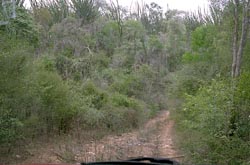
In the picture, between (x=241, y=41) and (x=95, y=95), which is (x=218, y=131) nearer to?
(x=241, y=41)

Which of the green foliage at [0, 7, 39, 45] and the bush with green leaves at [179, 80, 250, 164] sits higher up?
the green foliage at [0, 7, 39, 45]

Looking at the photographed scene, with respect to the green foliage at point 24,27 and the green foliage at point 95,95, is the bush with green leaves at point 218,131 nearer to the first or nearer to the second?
the green foliage at point 95,95

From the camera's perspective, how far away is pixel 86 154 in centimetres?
1266

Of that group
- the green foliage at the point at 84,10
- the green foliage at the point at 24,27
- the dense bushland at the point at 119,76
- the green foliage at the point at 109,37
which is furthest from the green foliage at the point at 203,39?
the green foliage at the point at 84,10

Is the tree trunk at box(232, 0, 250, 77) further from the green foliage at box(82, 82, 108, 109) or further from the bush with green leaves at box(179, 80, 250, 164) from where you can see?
the green foliage at box(82, 82, 108, 109)

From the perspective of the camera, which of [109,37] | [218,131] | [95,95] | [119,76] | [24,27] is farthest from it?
[109,37]

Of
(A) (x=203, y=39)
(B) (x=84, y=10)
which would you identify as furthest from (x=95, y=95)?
(B) (x=84, y=10)

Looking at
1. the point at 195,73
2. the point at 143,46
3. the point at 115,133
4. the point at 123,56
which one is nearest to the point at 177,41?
the point at 143,46

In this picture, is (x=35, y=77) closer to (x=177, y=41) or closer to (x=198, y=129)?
(x=198, y=129)

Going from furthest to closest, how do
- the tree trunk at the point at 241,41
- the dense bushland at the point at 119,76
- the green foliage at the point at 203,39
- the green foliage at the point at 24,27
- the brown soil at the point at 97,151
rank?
the green foliage at the point at 203,39, the green foliage at the point at 24,27, the tree trunk at the point at 241,41, the brown soil at the point at 97,151, the dense bushland at the point at 119,76

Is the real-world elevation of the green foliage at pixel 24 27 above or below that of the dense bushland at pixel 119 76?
above

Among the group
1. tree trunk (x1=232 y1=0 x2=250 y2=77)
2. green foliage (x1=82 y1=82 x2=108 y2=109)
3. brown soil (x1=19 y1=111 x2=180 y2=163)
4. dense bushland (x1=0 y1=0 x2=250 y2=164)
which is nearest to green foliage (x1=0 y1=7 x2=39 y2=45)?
dense bushland (x1=0 y1=0 x2=250 y2=164)

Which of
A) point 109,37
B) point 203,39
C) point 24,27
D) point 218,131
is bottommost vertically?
point 218,131

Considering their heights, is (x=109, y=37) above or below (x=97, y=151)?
above
